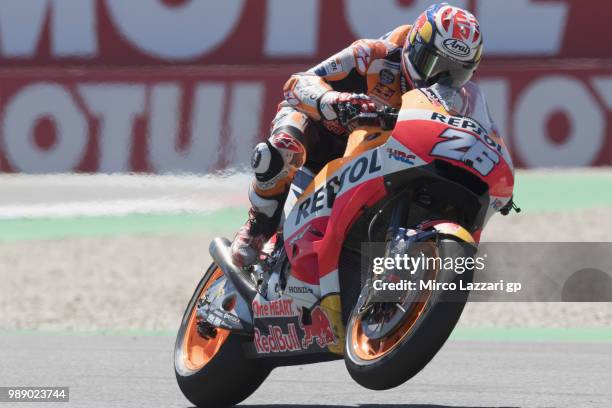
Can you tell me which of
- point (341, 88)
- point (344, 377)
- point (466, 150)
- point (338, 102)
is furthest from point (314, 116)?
point (344, 377)

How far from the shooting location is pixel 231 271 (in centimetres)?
543

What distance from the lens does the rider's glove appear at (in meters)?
4.75

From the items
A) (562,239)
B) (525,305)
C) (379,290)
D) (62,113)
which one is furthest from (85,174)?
(379,290)

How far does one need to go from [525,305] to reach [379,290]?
15.8 feet

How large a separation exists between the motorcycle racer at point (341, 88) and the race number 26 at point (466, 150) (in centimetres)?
34

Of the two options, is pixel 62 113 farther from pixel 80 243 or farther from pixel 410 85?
pixel 410 85

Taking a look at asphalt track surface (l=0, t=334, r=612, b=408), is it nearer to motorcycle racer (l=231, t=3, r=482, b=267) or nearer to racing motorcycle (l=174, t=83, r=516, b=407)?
racing motorcycle (l=174, t=83, r=516, b=407)

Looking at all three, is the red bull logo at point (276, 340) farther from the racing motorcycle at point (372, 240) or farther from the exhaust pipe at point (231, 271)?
the exhaust pipe at point (231, 271)

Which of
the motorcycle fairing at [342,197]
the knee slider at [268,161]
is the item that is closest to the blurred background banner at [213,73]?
the knee slider at [268,161]

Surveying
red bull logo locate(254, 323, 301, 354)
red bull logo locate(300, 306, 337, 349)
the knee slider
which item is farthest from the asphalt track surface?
the knee slider

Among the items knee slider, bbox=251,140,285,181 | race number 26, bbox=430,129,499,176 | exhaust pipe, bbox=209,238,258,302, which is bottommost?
exhaust pipe, bbox=209,238,258,302

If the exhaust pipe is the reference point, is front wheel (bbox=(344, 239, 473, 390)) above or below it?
above

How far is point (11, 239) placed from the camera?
12.4 m

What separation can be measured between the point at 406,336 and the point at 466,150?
0.67m
